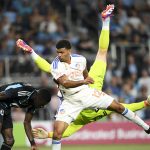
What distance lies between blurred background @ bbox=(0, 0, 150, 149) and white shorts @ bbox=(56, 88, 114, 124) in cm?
599

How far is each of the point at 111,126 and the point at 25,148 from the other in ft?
8.27

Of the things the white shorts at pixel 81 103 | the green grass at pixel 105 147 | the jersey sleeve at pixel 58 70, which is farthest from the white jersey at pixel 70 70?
the green grass at pixel 105 147

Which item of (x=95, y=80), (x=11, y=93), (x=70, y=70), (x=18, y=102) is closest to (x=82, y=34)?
(x=95, y=80)

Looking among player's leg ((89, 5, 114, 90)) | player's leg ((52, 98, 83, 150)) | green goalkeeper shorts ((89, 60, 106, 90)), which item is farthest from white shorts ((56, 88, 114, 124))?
player's leg ((89, 5, 114, 90))

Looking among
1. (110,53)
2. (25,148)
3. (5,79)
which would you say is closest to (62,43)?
(25,148)

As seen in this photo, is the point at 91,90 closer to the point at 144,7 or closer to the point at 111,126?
the point at 111,126

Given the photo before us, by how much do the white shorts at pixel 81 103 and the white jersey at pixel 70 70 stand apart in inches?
4.6

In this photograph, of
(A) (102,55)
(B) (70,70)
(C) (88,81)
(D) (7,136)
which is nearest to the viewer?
(C) (88,81)

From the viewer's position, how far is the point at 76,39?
2248 cm

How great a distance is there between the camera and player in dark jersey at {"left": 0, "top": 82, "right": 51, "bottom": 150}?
13289 millimetres

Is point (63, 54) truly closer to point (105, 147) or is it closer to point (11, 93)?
point (11, 93)

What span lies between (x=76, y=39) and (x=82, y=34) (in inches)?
19.8

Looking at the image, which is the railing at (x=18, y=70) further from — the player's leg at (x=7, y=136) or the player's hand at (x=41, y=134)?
the player's leg at (x=7, y=136)

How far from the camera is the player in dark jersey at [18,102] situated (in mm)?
13289
